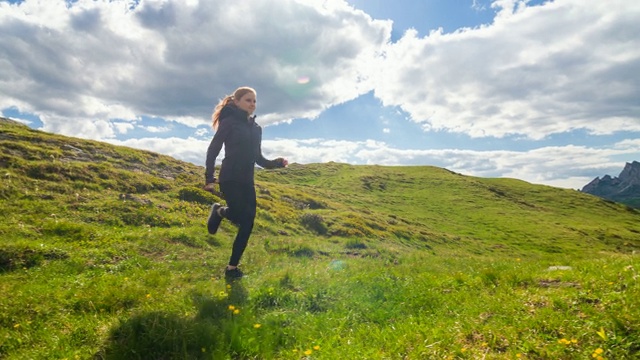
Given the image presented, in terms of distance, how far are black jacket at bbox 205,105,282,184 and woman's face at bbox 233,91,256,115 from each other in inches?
3.7

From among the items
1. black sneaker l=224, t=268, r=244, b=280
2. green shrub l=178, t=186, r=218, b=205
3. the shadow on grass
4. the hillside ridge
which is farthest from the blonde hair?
green shrub l=178, t=186, r=218, b=205

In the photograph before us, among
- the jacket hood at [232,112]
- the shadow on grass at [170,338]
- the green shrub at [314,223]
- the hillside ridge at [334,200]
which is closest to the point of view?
the shadow on grass at [170,338]

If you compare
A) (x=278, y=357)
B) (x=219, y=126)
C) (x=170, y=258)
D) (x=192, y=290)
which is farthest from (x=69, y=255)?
(x=278, y=357)

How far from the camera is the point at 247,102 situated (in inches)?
331

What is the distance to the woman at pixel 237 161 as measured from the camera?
322 inches

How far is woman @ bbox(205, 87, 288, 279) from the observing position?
26.8ft

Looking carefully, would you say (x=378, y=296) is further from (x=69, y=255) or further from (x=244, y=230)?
(x=69, y=255)

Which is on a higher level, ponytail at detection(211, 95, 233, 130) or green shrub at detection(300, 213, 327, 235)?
ponytail at detection(211, 95, 233, 130)

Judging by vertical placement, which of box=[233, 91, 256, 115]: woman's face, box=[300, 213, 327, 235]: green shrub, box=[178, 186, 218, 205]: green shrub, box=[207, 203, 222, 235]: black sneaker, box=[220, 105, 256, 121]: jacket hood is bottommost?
box=[300, 213, 327, 235]: green shrub

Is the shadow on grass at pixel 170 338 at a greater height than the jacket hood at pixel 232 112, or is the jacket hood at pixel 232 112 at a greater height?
the jacket hood at pixel 232 112

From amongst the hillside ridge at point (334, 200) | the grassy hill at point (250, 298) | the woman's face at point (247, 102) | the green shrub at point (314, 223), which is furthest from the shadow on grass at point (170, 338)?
the green shrub at point (314, 223)

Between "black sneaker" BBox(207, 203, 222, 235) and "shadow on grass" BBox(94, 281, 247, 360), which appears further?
"black sneaker" BBox(207, 203, 222, 235)

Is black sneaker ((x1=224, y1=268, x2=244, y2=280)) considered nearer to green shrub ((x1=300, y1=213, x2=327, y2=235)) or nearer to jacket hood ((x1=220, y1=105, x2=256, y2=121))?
jacket hood ((x1=220, y1=105, x2=256, y2=121))

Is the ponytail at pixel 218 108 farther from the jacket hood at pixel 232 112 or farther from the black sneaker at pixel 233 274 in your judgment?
the black sneaker at pixel 233 274
